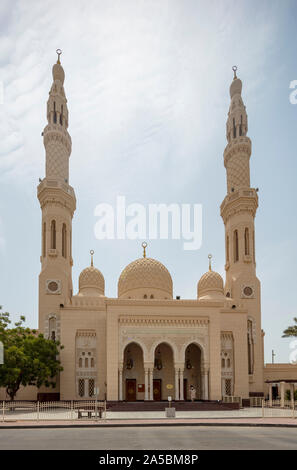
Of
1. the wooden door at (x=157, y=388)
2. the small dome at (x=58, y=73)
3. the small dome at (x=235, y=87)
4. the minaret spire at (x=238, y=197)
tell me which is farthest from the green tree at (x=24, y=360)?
the small dome at (x=235, y=87)

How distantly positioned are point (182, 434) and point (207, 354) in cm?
2031

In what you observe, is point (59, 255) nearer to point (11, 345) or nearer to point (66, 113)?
point (11, 345)

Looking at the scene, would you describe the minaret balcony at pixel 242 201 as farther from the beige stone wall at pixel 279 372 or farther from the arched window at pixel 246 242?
the beige stone wall at pixel 279 372

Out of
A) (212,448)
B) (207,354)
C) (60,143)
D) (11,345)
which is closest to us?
(212,448)

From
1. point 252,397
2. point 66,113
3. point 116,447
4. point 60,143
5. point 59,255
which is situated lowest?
point 252,397

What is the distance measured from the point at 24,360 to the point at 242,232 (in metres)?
21.0

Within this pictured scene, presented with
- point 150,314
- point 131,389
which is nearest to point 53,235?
point 150,314

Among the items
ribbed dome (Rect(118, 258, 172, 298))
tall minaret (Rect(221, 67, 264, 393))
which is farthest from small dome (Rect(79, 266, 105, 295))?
tall minaret (Rect(221, 67, 264, 393))

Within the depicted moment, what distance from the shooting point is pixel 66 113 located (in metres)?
45.3

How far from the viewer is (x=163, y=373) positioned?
130 feet

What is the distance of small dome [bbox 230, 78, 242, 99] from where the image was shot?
48406mm

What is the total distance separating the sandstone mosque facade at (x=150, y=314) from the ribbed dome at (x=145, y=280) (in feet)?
0.29

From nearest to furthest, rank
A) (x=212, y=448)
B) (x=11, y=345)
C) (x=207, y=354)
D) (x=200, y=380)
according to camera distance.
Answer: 1. (x=212, y=448)
2. (x=11, y=345)
3. (x=207, y=354)
4. (x=200, y=380)
